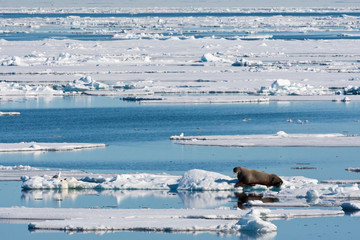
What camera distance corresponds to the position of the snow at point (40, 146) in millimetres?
17391

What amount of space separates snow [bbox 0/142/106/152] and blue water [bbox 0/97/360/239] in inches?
16.2

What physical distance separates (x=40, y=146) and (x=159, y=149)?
2.32m

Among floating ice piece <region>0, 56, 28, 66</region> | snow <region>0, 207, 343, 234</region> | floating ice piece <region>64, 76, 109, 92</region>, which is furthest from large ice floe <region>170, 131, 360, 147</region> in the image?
floating ice piece <region>0, 56, 28, 66</region>

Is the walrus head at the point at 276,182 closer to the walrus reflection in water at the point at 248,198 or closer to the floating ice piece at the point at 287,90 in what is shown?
the walrus reflection in water at the point at 248,198

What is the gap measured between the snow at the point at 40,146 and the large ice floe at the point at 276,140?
2063mm

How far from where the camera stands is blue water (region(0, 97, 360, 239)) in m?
11.6

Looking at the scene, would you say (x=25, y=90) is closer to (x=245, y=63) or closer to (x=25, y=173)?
(x=245, y=63)

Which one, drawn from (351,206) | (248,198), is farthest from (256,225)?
(248,198)

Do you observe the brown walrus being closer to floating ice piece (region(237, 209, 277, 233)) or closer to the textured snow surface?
floating ice piece (region(237, 209, 277, 233))

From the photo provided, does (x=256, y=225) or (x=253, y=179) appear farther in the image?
(x=253, y=179)

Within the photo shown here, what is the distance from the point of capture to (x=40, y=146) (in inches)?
693

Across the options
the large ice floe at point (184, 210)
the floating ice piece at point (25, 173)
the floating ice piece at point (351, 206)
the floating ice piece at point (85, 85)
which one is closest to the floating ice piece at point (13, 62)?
the floating ice piece at point (85, 85)

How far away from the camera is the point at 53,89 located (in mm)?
29312

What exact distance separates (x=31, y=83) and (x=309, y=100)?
970cm
